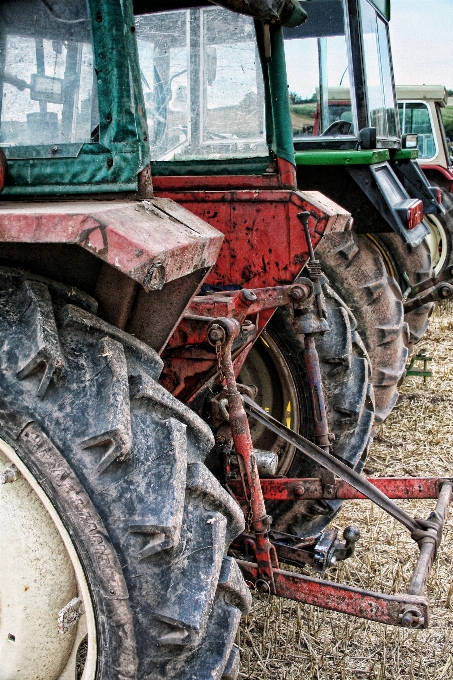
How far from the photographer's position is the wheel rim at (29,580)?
182 centimetres

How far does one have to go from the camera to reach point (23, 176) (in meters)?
2.02

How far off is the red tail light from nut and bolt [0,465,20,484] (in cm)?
355

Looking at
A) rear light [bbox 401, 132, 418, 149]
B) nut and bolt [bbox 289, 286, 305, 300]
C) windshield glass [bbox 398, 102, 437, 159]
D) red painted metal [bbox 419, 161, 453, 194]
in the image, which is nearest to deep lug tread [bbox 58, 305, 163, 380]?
nut and bolt [bbox 289, 286, 305, 300]

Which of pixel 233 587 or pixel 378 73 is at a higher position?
pixel 378 73

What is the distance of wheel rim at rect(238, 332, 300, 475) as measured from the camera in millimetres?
3553

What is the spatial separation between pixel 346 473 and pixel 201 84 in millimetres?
1770

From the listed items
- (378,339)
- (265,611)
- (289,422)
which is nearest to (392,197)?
(378,339)

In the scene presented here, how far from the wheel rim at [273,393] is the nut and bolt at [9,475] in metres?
1.86

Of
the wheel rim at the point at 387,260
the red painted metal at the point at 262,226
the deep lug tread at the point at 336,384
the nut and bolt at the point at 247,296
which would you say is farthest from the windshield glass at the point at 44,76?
the wheel rim at the point at 387,260

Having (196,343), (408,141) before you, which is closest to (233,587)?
(196,343)

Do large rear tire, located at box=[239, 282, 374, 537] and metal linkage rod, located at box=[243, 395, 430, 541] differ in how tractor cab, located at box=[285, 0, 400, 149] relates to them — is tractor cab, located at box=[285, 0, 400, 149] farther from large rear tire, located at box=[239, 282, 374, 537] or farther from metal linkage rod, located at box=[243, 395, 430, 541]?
metal linkage rod, located at box=[243, 395, 430, 541]

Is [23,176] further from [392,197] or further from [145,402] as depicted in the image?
[392,197]

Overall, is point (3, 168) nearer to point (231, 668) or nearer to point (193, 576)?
point (193, 576)

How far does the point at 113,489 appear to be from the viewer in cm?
169
